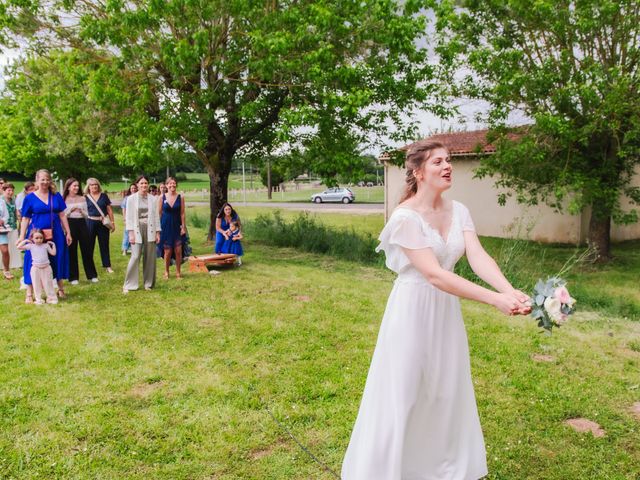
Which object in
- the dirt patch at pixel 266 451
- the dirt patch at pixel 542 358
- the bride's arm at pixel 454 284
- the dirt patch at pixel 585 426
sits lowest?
the dirt patch at pixel 585 426

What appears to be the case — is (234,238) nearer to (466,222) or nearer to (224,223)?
(224,223)

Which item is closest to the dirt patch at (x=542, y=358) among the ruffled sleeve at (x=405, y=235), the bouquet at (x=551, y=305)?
the bouquet at (x=551, y=305)

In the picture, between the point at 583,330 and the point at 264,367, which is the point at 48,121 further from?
the point at 583,330

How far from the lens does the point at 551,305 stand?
2.94 meters

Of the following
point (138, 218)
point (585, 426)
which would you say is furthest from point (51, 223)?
point (585, 426)

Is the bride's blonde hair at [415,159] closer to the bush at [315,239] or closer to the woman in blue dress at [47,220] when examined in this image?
the woman in blue dress at [47,220]

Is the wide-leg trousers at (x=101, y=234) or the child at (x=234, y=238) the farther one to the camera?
the child at (x=234, y=238)

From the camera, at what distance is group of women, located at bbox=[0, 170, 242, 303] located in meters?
8.95

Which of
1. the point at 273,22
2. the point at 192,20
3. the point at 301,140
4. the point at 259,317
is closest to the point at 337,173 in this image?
the point at 301,140

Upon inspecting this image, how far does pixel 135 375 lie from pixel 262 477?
8.22 ft

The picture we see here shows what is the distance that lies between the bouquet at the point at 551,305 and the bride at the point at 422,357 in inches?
9.5

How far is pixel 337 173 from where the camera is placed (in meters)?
13.5

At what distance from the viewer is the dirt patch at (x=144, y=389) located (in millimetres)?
5316

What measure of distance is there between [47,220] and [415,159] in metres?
7.75
